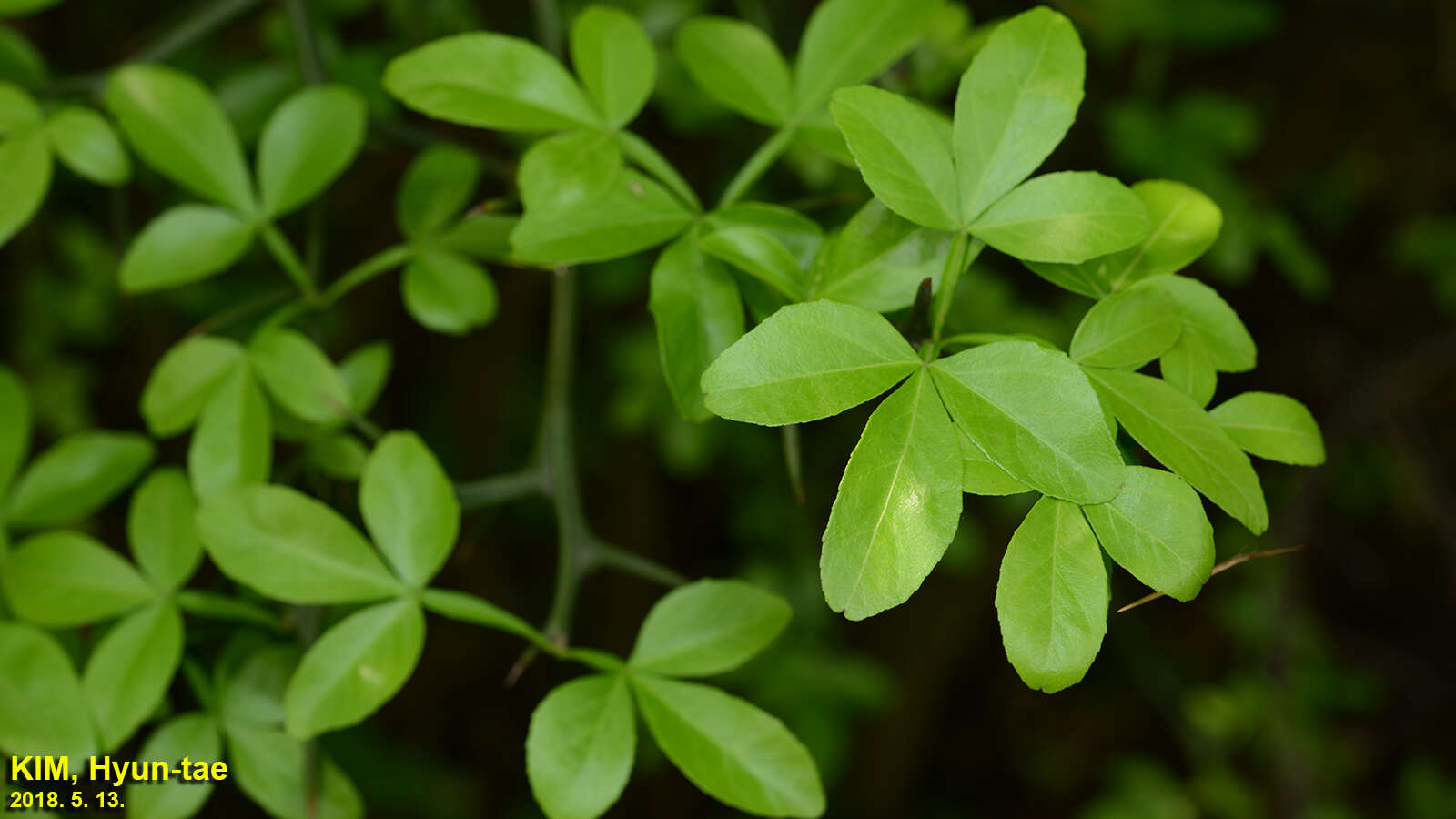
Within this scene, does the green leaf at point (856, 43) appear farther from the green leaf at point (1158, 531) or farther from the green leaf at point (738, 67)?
the green leaf at point (1158, 531)

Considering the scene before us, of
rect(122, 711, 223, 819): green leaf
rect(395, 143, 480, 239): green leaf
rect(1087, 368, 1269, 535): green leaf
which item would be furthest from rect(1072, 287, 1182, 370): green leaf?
rect(122, 711, 223, 819): green leaf

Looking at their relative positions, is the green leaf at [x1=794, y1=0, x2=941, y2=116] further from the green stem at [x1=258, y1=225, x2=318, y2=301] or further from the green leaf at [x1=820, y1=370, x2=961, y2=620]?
the green stem at [x1=258, y1=225, x2=318, y2=301]

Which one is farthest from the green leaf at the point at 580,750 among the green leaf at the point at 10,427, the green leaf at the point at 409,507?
the green leaf at the point at 10,427

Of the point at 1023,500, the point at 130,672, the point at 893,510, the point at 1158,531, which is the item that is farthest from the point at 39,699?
the point at 1023,500

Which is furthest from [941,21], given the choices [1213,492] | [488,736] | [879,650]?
[488,736]

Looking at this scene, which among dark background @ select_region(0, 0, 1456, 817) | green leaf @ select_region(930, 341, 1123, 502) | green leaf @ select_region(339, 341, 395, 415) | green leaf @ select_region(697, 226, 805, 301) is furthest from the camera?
dark background @ select_region(0, 0, 1456, 817)

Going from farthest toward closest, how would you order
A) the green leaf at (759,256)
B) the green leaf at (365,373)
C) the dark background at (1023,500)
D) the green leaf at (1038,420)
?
the dark background at (1023,500)
the green leaf at (365,373)
the green leaf at (759,256)
the green leaf at (1038,420)

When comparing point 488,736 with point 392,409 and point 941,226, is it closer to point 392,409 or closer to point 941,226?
point 392,409
